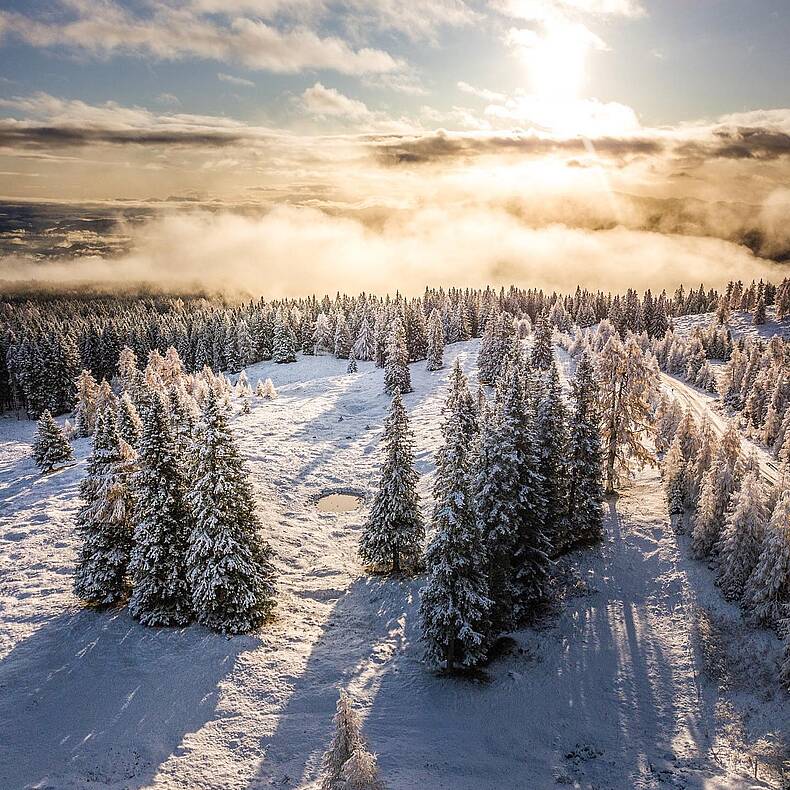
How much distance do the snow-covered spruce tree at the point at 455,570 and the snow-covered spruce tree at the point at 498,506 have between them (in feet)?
6.14

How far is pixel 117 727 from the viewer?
19703 mm

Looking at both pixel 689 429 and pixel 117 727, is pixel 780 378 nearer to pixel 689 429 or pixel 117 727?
pixel 689 429

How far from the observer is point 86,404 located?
6619 centimetres

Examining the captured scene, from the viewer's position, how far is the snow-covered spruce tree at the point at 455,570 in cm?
2248

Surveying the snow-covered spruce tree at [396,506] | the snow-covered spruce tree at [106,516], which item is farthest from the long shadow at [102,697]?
the snow-covered spruce tree at [396,506]

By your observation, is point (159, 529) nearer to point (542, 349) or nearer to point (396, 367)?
point (396, 367)

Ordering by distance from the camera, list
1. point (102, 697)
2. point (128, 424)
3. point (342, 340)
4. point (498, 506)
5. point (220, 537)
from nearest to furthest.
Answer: point (102, 697) < point (220, 537) < point (498, 506) < point (128, 424) < point (342, 340)

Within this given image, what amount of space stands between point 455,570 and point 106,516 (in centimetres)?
1807

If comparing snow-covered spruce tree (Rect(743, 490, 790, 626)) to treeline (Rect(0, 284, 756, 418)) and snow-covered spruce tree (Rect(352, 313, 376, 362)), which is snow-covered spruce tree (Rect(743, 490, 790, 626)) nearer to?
treeline (Rect(0, 284, 756, 418))

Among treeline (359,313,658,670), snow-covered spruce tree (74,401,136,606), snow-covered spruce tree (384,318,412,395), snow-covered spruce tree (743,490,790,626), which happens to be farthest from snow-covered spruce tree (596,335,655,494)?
snow-covered spruce tree (384,318,412,395)

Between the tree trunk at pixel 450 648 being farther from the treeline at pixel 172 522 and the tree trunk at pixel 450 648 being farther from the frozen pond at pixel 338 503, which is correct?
the frozen pond at pixel 338 503

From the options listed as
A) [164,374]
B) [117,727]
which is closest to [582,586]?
[117,727]

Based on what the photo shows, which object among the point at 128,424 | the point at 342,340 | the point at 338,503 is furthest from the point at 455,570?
the point at 342,340

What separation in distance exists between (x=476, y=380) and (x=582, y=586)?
5031 centimetres
